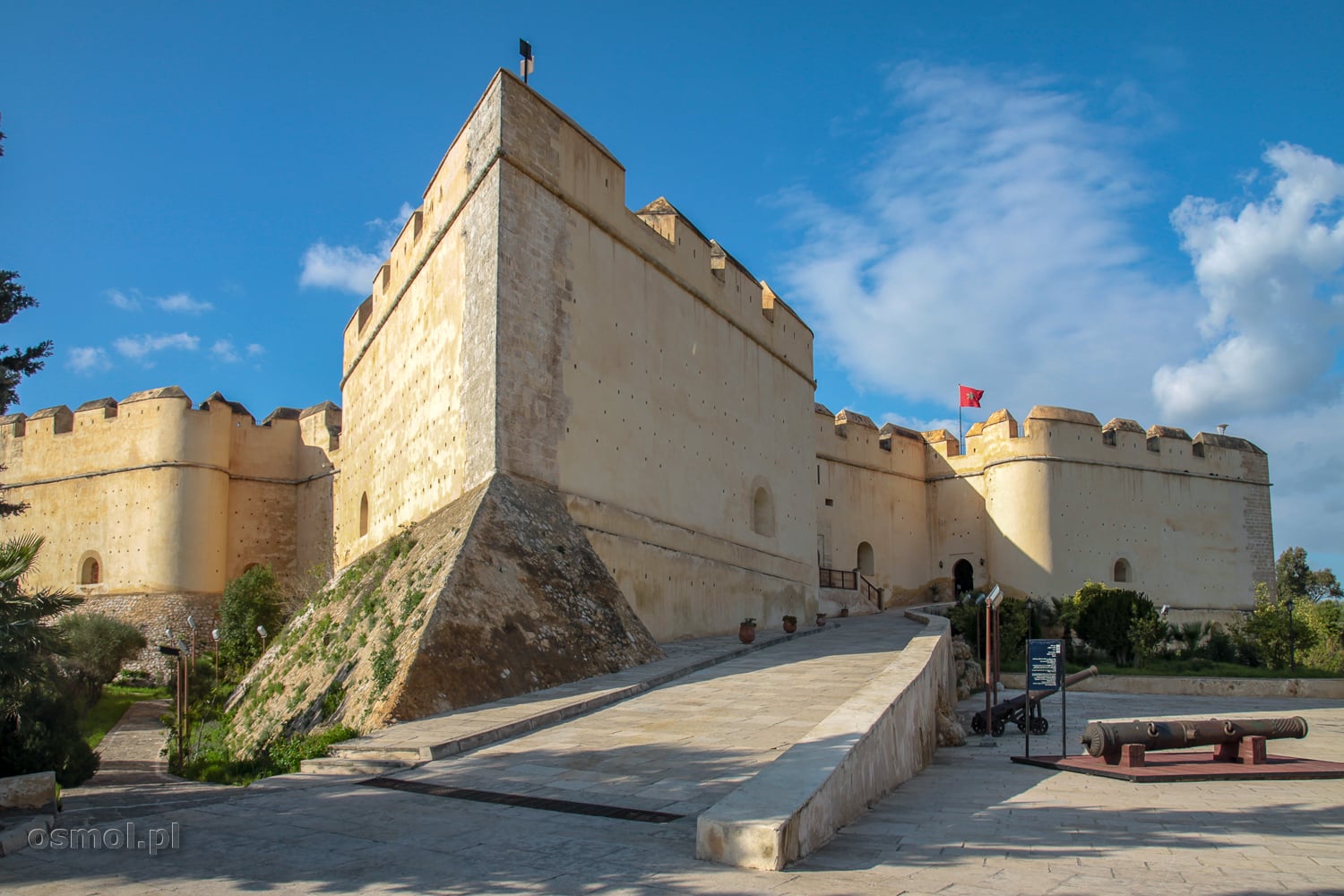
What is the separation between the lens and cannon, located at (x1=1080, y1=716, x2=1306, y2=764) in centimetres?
818

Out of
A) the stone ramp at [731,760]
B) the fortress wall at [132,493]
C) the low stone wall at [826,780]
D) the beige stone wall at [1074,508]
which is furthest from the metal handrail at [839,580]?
the low stone wall at [826,780]

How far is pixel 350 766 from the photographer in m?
7.45

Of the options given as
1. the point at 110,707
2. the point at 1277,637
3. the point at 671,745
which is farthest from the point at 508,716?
the point at 1277,637

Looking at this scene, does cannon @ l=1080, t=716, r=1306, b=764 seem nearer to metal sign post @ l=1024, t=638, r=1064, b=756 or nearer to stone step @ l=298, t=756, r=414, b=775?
metal sign post @ l=1024, t=638, r=1064, b=756

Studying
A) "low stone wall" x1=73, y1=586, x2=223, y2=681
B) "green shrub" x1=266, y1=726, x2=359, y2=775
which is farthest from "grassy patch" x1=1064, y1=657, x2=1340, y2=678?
"low stone wall" x1=73, y1=586, x2=223, y2=681

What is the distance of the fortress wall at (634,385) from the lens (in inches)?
513

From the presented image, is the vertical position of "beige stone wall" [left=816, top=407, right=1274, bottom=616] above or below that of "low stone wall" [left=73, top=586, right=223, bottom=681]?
above

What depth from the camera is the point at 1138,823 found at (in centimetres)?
589

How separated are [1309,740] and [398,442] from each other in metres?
13.1

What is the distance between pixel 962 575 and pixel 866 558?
3506 mm

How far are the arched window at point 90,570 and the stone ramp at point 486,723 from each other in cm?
1945

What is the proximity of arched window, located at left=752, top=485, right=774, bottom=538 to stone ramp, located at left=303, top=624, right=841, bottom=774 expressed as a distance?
7721 mm

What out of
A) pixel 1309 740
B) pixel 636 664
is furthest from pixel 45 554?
pixel 1309 740

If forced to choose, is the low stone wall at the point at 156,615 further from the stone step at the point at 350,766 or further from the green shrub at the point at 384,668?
the stone step at the point at 350,766
